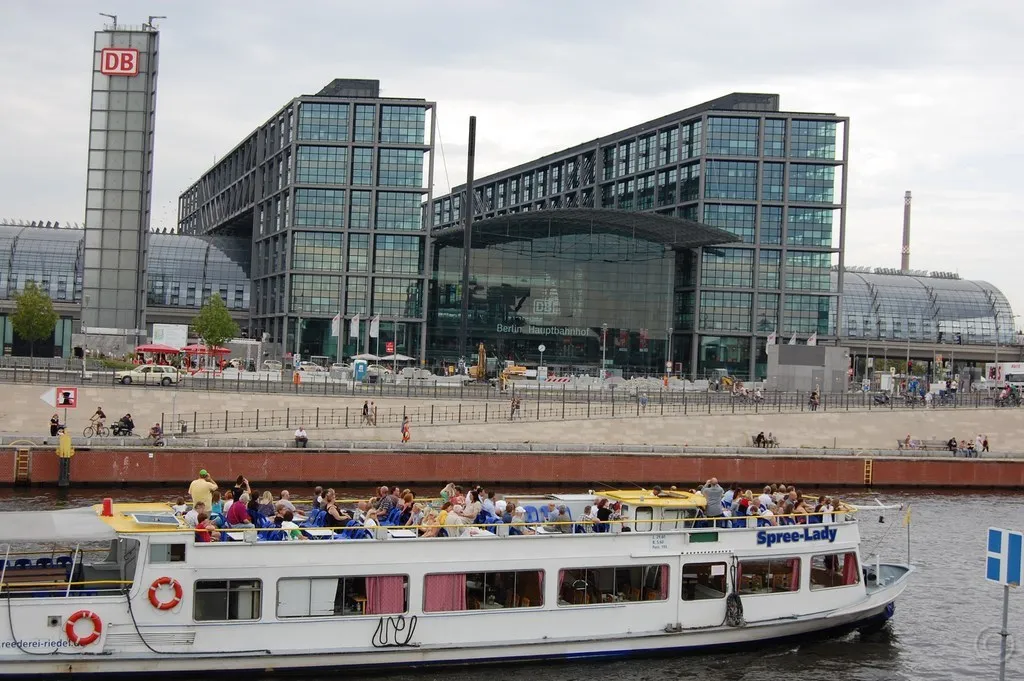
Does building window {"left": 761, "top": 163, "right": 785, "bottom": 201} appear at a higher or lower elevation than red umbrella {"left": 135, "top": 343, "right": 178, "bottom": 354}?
higher

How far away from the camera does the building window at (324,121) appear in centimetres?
11312

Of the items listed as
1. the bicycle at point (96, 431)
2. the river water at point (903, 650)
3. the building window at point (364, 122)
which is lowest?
the river water at point (903, 650)

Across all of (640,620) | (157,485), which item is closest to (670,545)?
(640,620)

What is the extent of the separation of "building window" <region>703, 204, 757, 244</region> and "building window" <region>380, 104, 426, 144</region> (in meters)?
33.6

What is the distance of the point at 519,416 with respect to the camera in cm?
6169

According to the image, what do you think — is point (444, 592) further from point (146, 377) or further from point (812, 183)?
point (812, 183)

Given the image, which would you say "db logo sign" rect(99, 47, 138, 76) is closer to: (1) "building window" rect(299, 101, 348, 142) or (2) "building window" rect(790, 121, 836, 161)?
(1) "building window" rect(299, 101, 348, 142)

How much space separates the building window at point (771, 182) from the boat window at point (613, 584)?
330 feet

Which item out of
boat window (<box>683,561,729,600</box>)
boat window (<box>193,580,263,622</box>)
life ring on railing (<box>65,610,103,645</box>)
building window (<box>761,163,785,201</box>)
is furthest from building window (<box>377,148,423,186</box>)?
life ring on railing (<box>65,610,103,645</box>)

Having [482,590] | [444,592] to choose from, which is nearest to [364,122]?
[482,590]

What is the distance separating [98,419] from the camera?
53.4m

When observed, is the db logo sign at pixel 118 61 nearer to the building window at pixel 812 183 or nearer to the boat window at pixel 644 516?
the boat window at pixel 644 516

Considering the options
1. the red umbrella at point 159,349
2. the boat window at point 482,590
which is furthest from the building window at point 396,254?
the boat window at point 482,590

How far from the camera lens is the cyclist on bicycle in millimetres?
51225
